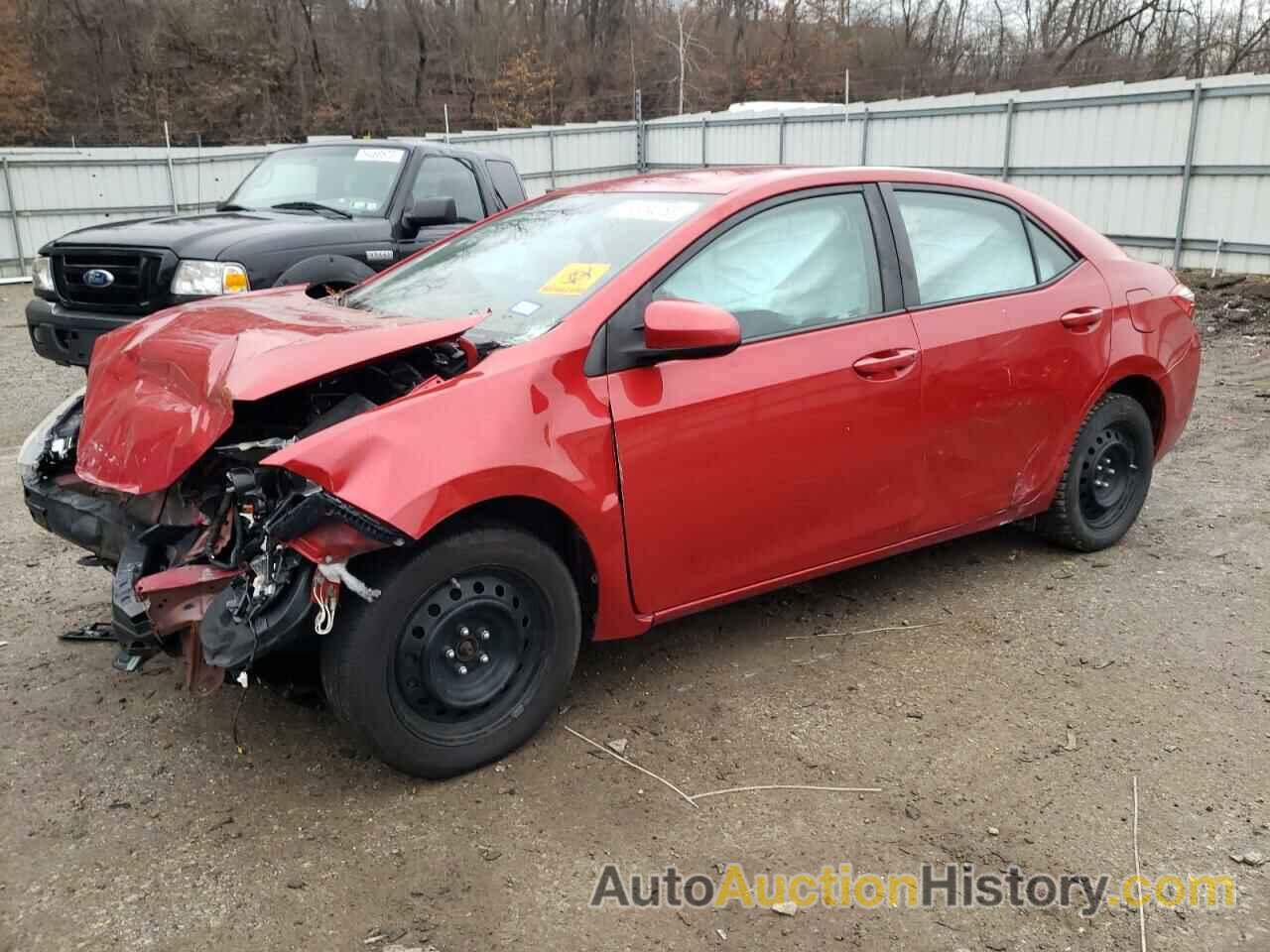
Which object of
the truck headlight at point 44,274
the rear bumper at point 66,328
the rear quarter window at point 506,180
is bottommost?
the rear bumper at point 66,328

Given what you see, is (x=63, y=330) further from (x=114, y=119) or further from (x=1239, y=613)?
(x=114, y=119)

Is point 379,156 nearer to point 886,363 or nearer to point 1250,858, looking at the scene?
point 886,363

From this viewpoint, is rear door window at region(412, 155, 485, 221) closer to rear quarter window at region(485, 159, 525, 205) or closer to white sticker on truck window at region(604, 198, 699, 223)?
rear quarter window at region(485, 159, 525, 205)

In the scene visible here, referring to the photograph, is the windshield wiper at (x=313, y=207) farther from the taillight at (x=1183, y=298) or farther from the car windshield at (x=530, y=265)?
the taillight at (x=1183, y=298)

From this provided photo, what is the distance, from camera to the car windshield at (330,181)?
757cm

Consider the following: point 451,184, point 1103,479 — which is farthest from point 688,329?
point 451,184

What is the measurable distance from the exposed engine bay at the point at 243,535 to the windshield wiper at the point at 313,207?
14.8 feet

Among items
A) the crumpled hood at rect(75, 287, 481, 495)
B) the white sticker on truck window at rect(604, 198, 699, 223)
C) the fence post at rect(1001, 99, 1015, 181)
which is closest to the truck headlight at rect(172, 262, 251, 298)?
the crumpled hood at rect(75, 287, 481, 495)

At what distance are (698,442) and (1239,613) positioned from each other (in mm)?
2456

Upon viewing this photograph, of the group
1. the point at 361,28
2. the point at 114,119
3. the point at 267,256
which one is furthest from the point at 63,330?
the point at 361,28

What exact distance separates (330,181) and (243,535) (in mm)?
5586

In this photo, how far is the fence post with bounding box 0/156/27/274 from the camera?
15.6 m

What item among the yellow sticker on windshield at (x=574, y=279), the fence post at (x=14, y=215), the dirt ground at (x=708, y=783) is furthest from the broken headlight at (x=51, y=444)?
the fence post at (x=14, y=215)

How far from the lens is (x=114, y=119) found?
97.8 ft
